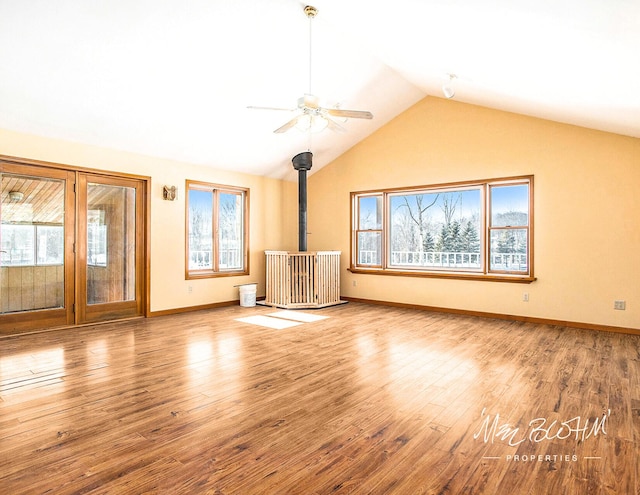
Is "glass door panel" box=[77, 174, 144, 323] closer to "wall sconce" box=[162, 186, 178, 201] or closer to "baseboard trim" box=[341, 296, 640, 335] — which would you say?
"wall sconce" box=[162, 186, 178, 201]

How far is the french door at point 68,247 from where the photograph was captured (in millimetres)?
4672

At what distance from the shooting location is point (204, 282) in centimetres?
663

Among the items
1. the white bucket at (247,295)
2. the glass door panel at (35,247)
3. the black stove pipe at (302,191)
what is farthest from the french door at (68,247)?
the black stove pipe at (302,191)

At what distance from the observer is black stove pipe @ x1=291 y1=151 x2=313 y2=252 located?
23.3 feet

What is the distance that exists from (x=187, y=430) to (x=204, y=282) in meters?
4.56

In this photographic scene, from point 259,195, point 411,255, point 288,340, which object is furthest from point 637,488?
point 259,195

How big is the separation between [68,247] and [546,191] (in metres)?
6.63

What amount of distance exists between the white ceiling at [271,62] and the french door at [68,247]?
61 centimetres

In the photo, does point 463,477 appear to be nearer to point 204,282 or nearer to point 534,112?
point 534,112

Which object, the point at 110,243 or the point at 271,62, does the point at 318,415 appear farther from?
the point at 110,243

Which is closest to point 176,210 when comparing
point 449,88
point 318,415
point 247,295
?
point 247,295

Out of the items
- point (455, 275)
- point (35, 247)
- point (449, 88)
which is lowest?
point (455, 275)

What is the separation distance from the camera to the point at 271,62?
473 centimetres

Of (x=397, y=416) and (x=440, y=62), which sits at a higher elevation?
(x=440, y=62)
